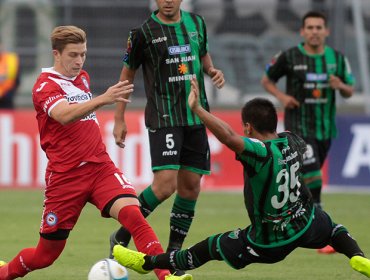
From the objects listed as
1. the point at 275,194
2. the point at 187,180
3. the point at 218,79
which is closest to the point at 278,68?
the point at 187,180

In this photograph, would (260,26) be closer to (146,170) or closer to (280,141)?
(146,170)

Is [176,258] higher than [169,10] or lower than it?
lower

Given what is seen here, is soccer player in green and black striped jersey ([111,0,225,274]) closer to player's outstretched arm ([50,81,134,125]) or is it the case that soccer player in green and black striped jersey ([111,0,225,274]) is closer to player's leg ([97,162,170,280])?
player's leg ([97,162,170,280])

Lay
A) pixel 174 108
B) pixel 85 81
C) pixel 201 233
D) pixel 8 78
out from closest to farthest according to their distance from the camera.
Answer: pixel 85 81, pixel 174 108, pixel 201 233, pixel 8 78

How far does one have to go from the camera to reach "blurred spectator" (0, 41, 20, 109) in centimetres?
1814

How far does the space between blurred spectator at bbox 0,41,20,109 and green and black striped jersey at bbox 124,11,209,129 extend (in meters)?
9.43

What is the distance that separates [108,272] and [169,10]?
2536 millimetres

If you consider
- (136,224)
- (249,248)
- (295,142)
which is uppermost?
(295,142)

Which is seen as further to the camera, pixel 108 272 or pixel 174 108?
pixel 174 108

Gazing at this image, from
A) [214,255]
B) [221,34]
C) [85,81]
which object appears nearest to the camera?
[214,255]

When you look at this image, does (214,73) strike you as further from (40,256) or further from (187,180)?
(40,256)

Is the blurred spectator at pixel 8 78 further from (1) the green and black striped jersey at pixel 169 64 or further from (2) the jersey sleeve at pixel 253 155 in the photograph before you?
(2) the jersey sleeve at pixel 253 155

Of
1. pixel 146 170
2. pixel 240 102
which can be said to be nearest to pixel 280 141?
pixel 146 170

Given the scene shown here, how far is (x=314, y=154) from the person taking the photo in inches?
450
